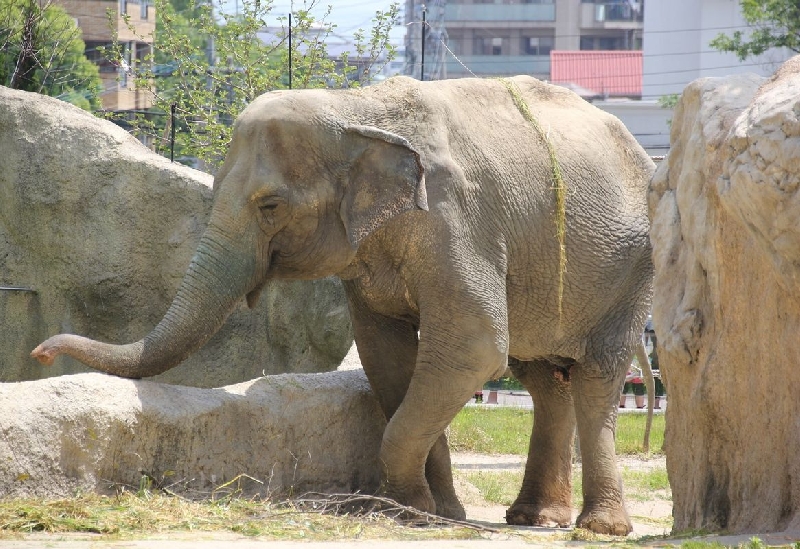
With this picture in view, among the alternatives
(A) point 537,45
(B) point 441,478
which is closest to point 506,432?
(B) point 441,478

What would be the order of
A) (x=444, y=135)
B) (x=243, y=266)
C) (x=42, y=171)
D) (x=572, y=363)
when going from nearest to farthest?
(x=243, y=266) → (x=444, y=135) → (x=572, y=363) → (x=42, y=171)

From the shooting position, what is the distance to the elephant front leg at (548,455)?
886 cm

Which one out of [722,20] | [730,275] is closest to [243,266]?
[730,275]

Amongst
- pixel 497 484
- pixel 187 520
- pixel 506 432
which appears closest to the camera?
pixel 187 520

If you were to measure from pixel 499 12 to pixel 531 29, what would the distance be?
179cm

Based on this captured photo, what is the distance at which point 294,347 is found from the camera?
981cm

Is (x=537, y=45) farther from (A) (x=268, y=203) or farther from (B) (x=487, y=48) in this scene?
(A) (x=268, y=203)

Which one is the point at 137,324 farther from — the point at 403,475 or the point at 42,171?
the point at 403,475

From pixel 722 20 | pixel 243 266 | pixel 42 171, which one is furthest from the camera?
pixel 722 20

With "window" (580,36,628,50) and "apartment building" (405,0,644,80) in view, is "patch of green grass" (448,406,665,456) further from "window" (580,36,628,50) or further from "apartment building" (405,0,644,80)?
"window" (580,36,628,50)

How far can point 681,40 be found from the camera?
4981cm

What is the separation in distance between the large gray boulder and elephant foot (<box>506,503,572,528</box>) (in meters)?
1.75

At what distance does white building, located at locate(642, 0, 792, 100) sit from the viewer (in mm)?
47844

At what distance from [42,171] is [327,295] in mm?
2104
